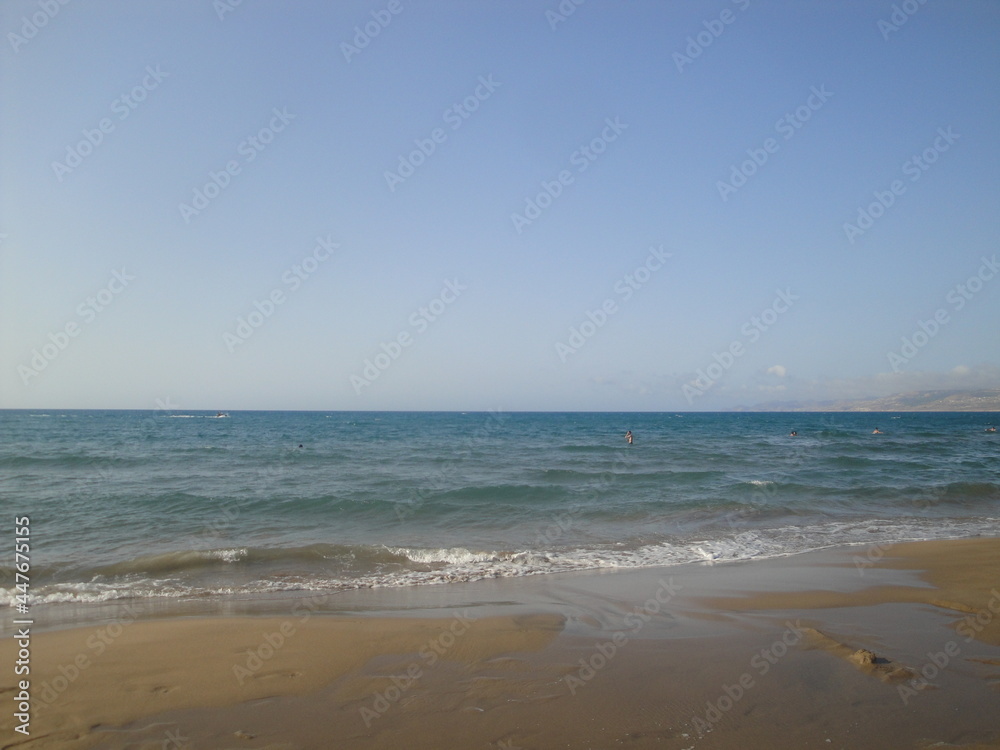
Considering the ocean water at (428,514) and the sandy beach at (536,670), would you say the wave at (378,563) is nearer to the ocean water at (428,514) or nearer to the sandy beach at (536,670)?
the ocean water at (428,514)

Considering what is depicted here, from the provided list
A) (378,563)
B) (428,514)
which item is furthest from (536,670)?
(428,514)

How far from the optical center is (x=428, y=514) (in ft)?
53.1

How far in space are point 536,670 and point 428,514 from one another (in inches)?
421

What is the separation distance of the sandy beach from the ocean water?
76.2 inches

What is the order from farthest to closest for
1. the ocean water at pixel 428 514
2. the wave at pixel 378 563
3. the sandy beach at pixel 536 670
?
the ocean water at pixel 428 514 < the wave at pixel 378 563 < the sandy beach at pixel 536 670

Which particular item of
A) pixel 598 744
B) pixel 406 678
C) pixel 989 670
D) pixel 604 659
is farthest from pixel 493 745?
pixel 989 670

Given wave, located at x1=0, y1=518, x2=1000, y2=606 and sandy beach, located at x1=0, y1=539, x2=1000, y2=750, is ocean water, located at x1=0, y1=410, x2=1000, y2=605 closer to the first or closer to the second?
wave, located at x1=0, y1=518, x2=1000, y2=606

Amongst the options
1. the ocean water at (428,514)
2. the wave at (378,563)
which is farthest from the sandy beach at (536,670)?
the ocean water at (428,514)

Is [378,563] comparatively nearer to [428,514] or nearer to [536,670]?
[428,514]

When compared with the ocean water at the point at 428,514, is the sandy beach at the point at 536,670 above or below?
above

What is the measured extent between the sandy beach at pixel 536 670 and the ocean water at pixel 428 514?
194 centimetres

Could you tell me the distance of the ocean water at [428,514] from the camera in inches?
425

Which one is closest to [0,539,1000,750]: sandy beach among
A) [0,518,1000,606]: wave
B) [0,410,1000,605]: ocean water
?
[0,518,1000,606]: wave

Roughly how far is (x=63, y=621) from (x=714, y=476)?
849 inches
